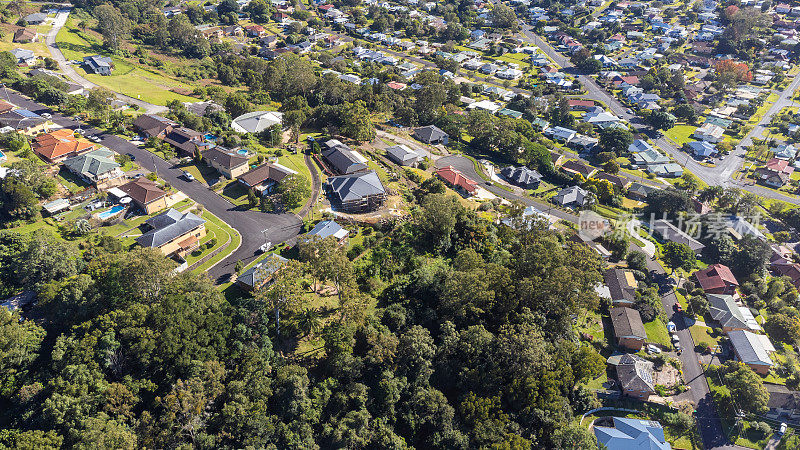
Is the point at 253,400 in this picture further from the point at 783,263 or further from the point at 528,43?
the point at 528,43

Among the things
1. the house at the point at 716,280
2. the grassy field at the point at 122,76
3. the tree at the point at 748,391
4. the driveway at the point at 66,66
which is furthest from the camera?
the grassy field at the point at 122,76

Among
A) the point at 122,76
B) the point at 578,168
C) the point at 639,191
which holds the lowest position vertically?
the point at 639,191

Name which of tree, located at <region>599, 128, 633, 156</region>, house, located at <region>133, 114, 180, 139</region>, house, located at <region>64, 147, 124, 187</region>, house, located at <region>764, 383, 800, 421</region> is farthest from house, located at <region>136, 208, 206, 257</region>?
tree, located at <region>599, 128, 633, 156</region>

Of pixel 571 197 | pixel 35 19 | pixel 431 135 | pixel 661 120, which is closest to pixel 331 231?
pixel 431 135

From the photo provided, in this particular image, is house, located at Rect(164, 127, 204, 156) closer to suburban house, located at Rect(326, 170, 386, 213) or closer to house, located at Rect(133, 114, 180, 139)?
house, located at Rect(133, 114, 180, 139)

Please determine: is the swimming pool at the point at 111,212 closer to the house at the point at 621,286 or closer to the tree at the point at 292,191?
the tree at the point at 292,191

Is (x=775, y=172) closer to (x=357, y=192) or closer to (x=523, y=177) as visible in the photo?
(x=523, y=177)

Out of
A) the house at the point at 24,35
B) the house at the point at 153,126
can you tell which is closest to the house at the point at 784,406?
the house at the point at 153,126
